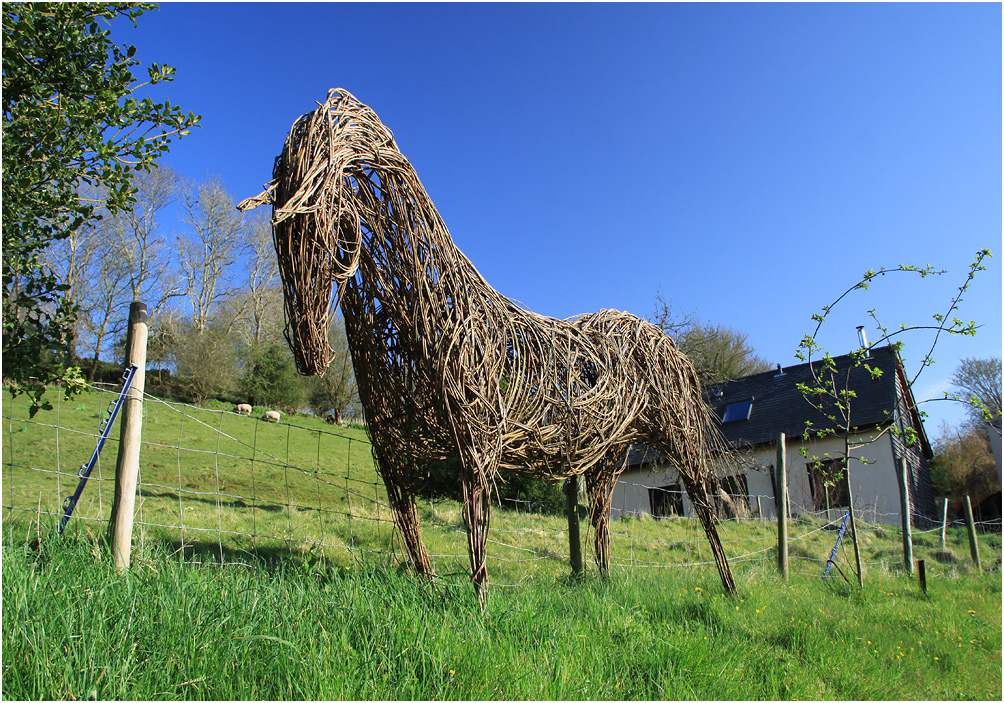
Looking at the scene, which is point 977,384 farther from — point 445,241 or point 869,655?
point 445,241

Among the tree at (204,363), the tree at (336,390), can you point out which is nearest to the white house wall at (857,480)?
the tree at (336,390)

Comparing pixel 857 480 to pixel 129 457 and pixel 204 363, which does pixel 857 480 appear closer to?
pixel 129 457

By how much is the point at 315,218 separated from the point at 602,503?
4375 millimetres

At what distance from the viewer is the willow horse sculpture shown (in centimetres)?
329

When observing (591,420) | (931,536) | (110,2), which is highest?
(110,2)

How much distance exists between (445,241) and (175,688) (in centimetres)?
271

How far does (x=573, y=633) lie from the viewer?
11.3 feet

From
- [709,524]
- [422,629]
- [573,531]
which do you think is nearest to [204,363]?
[573,531]

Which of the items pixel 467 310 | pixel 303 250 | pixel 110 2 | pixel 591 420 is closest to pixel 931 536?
pixel 591 420

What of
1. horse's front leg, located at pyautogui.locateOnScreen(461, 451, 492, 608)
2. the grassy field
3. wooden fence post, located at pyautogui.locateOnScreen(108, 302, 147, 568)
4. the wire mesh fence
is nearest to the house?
the wire mesh fence

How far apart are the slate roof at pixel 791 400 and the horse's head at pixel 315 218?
1519 cm

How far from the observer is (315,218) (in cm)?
322

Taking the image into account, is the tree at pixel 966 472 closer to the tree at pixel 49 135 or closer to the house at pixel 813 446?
the house at pixel 813 446

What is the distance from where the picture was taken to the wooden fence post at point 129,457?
3201 mm
